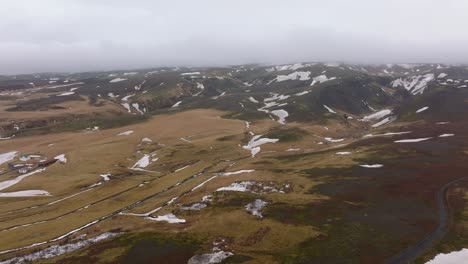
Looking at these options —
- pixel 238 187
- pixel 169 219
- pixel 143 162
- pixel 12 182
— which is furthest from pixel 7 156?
pixel 169 219

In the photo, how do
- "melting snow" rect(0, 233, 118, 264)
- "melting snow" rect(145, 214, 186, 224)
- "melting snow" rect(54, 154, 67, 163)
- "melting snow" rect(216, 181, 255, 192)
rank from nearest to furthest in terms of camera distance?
"melting snow" rect(0, 233, 118, 264)
"melting snow" rect(145, 214, 186, 224)
"melting snow" rect(216, 181, 255, 192)
"melting snow" rect(54, 154, 67, 163)

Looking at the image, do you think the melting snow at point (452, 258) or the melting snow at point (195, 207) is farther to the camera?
the melting snow at point (195, 207)

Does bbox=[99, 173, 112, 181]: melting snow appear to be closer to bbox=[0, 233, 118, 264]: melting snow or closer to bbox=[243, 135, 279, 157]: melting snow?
bbox=[243, 135, 279, 157]: melting snow

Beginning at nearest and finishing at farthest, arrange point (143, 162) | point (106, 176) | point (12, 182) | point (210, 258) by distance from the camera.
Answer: point (210, 258) < point (12, 182) < point (106, 176) < point (143, 162)

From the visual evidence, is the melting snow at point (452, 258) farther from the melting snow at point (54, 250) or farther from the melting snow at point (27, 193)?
the melting snow at point (27, 193)

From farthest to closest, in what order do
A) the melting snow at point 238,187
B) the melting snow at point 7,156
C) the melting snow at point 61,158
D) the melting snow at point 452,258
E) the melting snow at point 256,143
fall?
the melting snow at point 7,156 → the melting snow at point 256,143 → the melting snow at point 61,158 → the melting snow at point 238,187 → the melting snow at point 452,258

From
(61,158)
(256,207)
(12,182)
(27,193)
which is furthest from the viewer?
(61,158)

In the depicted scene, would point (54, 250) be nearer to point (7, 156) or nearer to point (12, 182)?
point (12, 182)

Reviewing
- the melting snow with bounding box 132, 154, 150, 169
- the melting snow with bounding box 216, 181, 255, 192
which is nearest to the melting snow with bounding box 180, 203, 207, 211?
the melting snow with bounding box 216, 181, 255, 192

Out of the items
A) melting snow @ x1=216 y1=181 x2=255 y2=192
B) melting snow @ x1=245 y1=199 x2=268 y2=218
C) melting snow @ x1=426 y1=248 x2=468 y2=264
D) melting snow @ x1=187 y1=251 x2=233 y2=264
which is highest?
melting snow @ x1=426 y1=248 x2=468 y2=264

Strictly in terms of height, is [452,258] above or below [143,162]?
above

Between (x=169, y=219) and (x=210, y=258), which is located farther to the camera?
(x=169, y=219)

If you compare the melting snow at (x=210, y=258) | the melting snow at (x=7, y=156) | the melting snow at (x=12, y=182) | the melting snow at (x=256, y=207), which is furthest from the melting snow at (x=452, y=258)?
the melting snow at (x=7, y=156)
